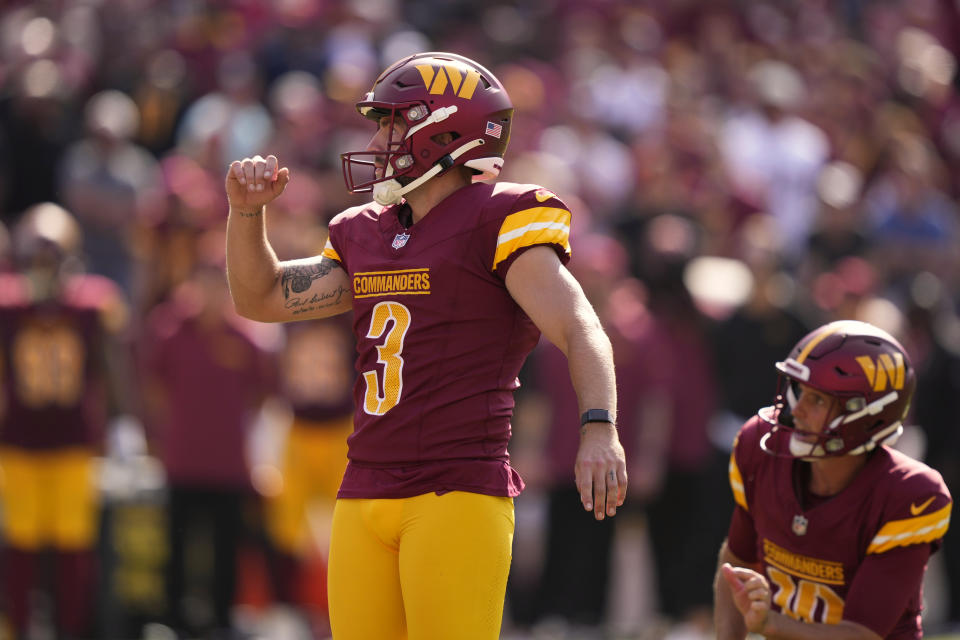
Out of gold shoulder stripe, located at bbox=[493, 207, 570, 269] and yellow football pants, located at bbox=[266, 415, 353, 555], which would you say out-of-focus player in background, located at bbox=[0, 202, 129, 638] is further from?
gold shoulder stripe, located at bbox=[493, 207, 570, 269]

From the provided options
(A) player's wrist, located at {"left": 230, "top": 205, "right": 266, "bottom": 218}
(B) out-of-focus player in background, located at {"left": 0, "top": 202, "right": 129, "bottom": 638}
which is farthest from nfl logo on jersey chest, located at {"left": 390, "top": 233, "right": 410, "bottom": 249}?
(B) out-of-focus player in background, located at {"left": 0, "top": 202, "right": 129, "bottom": 638}

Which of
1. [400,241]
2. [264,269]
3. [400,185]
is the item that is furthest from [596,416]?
[264,269]

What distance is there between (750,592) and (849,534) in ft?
1.57

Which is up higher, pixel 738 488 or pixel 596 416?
pixel 596 416

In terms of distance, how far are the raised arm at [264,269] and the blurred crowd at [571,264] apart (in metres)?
4.06

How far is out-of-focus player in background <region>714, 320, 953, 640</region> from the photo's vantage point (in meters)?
4.10

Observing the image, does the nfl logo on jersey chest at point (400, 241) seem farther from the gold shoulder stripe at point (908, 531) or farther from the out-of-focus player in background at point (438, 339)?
the gold shoulder stripe at point (908, 531)

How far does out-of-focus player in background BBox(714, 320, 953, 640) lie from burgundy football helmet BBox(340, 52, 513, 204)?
1105 mm

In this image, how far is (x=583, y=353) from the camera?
3781mm

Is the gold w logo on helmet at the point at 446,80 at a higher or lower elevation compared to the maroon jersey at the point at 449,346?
higher

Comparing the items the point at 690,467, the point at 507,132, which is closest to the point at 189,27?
the point at 690,467

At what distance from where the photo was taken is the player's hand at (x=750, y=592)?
12.7 ft
